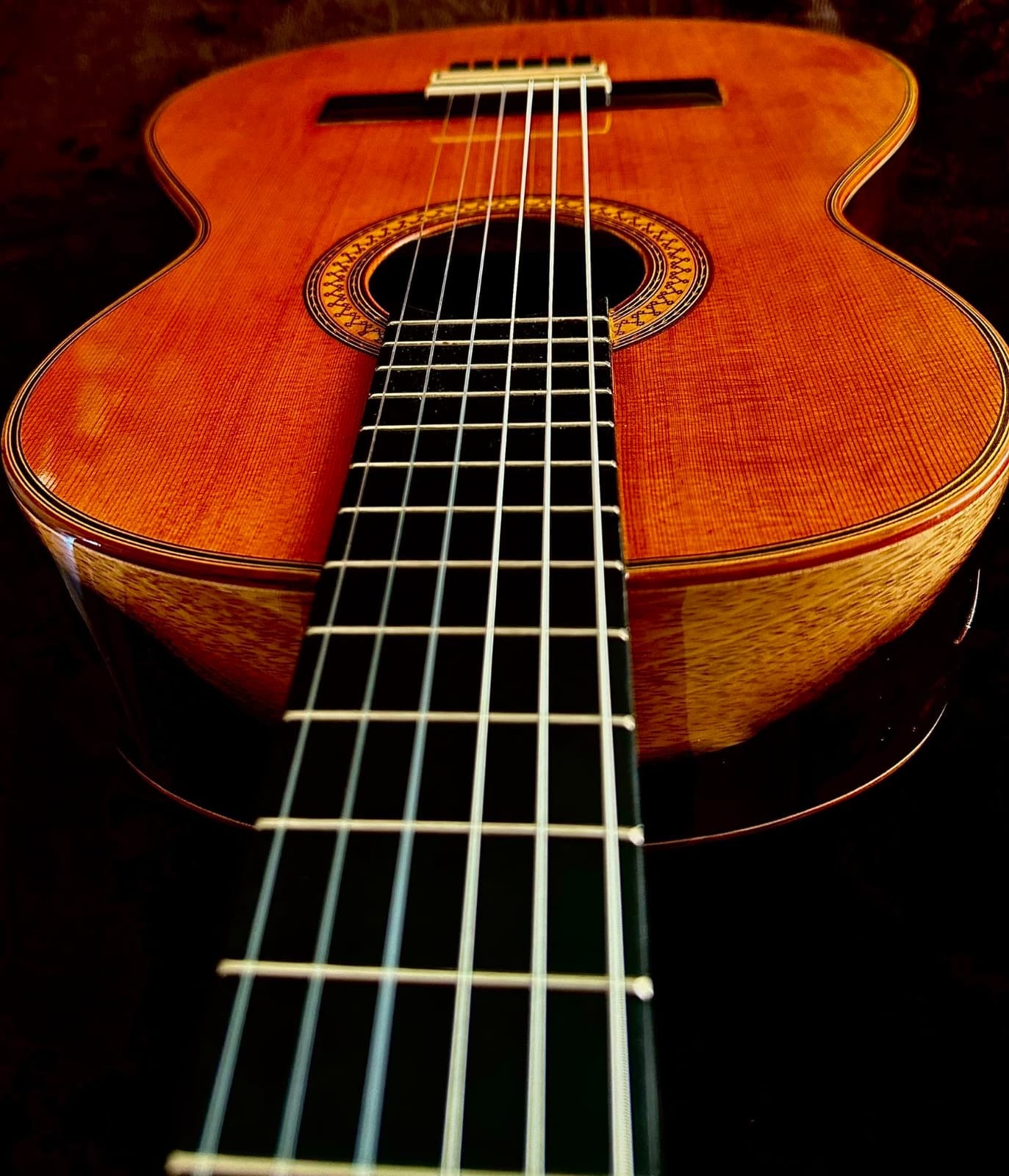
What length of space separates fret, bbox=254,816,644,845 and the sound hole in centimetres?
55

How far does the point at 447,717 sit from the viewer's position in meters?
0.38

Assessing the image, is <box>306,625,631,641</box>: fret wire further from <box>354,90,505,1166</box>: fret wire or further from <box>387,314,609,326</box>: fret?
<box>387,314,609,326</box>: fret

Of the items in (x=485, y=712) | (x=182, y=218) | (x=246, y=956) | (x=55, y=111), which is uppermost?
(x=55, y=111)

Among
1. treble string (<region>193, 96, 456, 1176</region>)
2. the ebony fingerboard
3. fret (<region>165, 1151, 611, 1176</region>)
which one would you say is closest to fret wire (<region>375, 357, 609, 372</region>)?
the ebony fingerboard

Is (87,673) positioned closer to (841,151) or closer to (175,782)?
(175,782)

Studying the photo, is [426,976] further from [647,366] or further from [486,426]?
[647,366]

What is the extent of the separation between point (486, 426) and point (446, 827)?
0.97 ft

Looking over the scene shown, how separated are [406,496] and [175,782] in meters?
0.32

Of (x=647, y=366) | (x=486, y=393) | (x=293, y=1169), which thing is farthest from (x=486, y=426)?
(x=293, y=1169)

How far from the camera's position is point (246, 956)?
30 cm

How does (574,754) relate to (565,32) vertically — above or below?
below

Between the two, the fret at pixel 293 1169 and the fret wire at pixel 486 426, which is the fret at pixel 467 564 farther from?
the fret at pixel 293 1169

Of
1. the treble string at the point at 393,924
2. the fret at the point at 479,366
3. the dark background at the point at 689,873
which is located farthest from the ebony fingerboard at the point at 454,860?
the dark background at the point at 689,873

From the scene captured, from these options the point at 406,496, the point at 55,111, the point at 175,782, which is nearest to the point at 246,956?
the point at 406,496
